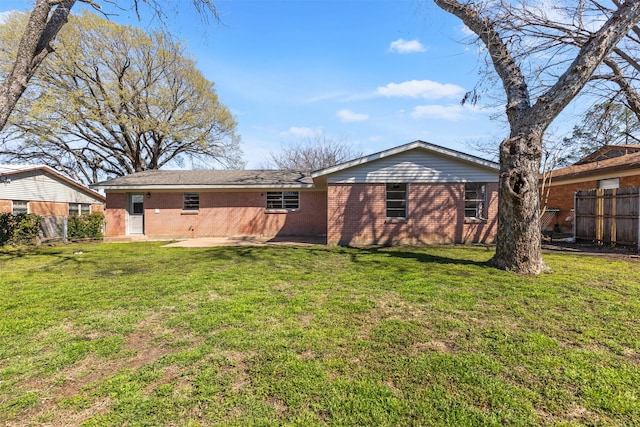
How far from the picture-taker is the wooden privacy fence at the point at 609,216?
9.59 meters

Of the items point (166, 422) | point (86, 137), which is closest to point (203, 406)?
point (166, 422)

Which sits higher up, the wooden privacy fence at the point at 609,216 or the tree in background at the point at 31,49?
the tree in background at the point at 31,49

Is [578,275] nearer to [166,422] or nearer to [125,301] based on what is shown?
[166,422]

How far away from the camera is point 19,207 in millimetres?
17078

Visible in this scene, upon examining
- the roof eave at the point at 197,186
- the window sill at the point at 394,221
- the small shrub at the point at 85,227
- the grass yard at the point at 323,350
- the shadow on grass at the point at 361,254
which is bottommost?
the grass yard at the point at 323,350

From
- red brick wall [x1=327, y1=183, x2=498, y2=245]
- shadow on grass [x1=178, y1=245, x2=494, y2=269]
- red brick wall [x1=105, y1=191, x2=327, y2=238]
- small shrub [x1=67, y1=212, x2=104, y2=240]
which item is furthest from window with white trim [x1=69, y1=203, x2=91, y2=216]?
red brick wall [x1=327, y1=183, x2=498, y2=245]

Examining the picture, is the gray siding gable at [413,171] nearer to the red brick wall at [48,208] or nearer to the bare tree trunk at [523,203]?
the bare tree trunk at [523,203]

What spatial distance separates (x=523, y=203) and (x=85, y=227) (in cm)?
1853

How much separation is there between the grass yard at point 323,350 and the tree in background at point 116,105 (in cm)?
1779

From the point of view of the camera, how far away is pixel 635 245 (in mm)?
9555

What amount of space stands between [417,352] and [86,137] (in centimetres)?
2633

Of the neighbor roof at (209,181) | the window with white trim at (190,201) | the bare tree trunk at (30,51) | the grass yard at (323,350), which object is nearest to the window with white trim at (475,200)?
the grass yard at (323,350)

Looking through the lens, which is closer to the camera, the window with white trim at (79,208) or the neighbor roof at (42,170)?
the neighbor roof at (42,170)

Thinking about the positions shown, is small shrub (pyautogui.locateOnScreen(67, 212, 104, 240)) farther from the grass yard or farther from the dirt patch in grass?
the dirt patch in grass
